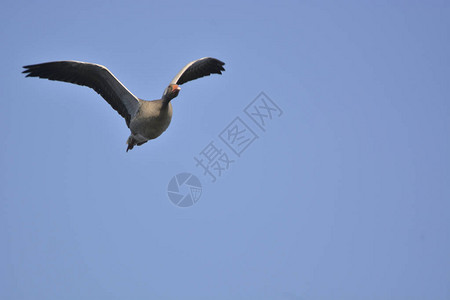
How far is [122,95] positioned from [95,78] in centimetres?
99

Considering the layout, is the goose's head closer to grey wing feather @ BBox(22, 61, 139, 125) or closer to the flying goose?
the flying goose

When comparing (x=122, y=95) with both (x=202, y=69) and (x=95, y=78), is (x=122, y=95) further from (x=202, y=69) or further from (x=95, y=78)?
(x=202, y=69)

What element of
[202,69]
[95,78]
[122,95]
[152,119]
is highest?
[95,78]

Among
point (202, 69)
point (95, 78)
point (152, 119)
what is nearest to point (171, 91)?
point (152, 119)

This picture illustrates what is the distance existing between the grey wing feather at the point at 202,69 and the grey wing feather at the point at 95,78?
220cm

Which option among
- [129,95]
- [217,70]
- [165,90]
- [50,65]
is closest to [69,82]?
[50,65]

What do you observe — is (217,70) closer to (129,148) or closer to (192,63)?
(192,63)

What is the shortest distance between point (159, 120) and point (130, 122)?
4.53 feet

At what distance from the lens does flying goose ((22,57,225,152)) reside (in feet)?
39.2

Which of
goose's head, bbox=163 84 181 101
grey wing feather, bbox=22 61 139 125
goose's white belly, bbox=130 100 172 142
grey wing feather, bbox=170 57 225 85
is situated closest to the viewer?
goose's head, bbox=163 84 181 101

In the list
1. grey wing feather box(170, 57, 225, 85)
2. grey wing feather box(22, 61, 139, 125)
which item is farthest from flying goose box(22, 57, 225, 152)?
grey wing feather box(170, 57, 225, 85)

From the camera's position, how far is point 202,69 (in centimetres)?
1478

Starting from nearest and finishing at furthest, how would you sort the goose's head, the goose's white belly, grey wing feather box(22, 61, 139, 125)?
the goose's head < the goose's white belly < grey wing feather box(22, 61, 139, 125)

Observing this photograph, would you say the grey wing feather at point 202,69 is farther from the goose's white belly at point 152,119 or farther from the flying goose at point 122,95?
the goose's white belly at point 152,119
